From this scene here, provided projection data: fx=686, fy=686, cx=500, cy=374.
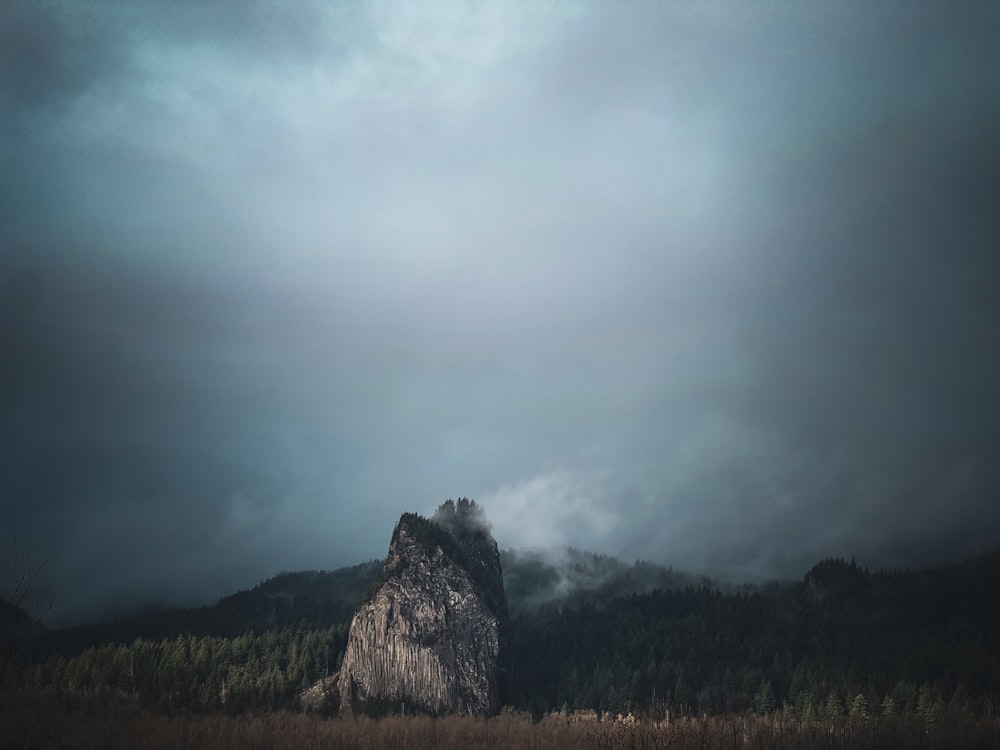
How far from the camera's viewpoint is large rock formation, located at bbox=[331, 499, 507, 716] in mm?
179000

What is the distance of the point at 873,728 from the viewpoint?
108 meters

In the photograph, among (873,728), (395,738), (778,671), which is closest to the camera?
(873,728)

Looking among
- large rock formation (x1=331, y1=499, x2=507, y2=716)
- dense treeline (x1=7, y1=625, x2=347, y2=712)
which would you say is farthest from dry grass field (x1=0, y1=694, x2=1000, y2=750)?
large rock formation (x1=331, y1=499, x2=507, y2=716)

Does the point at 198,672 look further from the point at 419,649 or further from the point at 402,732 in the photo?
the point at 402,732

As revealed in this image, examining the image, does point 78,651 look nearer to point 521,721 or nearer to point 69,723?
point 521,721

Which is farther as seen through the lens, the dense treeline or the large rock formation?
the large rock formation

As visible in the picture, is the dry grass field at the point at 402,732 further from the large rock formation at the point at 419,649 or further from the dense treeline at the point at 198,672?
the large rock formation at the point at 419,649

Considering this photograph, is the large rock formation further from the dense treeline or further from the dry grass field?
the dry grass field

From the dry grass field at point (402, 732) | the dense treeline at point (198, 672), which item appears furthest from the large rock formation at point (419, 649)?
the dry grass field at point (402, 732)

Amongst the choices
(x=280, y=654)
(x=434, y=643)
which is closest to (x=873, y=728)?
(x=434, y=643)

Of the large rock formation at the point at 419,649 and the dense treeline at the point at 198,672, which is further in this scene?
the large rock formation at the point at 419,649

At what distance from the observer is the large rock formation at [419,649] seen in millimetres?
179000

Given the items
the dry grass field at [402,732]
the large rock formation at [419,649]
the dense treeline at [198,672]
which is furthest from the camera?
the large rock formation at [419,649]

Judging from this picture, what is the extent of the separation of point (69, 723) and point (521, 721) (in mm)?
108618
